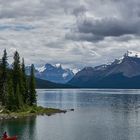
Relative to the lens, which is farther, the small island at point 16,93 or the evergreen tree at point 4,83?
the evergreen tree at point 4,83

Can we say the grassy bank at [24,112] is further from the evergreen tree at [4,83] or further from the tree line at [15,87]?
the evergreen tree at [4,83]

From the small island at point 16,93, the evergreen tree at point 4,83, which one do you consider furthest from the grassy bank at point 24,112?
the evergreen tree at point 4,83

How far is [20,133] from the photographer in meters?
103

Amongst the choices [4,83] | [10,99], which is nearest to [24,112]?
[10,99]

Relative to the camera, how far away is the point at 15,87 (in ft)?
494

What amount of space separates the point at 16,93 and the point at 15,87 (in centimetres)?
625

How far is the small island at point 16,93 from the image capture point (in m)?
143

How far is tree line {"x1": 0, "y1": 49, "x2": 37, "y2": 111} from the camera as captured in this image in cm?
14350

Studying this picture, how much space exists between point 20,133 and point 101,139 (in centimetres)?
2184

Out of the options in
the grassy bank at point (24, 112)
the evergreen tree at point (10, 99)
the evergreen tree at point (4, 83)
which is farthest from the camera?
the evergreen tree at point (4, 83)

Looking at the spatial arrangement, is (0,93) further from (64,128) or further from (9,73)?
(64,128)

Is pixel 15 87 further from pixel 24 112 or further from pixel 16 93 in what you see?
pixel 24 112

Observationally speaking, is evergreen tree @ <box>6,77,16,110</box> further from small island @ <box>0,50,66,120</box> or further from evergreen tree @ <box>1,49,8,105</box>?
evergreen tree @ <box>1,49,8,105</box>

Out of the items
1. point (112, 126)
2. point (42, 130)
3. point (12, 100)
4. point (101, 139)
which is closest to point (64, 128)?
point (42, 130)
